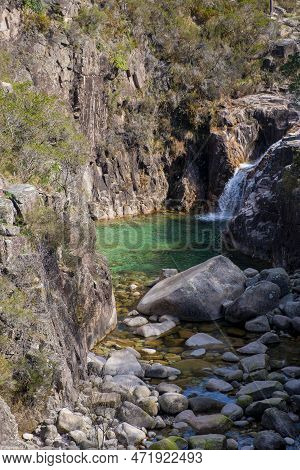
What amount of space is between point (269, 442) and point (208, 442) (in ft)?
3.50

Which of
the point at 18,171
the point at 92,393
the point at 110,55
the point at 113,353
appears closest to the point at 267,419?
the point at 92,393

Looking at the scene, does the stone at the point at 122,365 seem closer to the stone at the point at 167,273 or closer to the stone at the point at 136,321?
the stone at the point at 136,321

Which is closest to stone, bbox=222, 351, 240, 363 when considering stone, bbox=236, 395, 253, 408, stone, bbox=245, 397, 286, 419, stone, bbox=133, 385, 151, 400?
stone, bbox=236, 395, 253, 408

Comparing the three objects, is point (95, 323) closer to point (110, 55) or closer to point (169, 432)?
point (169, 432)

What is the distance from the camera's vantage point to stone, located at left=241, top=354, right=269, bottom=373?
502 inches

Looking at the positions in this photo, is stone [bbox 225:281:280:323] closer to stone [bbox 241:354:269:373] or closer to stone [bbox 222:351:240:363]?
stone [bbox 222:351:240:363]

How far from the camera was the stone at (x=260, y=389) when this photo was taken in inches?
443

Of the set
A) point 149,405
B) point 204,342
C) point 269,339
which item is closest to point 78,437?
point 149,405

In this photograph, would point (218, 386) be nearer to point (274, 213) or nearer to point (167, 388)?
point (167, 388)

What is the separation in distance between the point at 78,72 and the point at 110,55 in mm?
2739

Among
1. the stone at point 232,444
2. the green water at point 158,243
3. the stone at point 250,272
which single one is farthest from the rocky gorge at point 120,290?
the green water at point 158,243

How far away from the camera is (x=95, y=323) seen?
14.4 m

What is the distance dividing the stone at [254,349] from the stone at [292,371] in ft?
3.75

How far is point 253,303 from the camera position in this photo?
52.6ft
